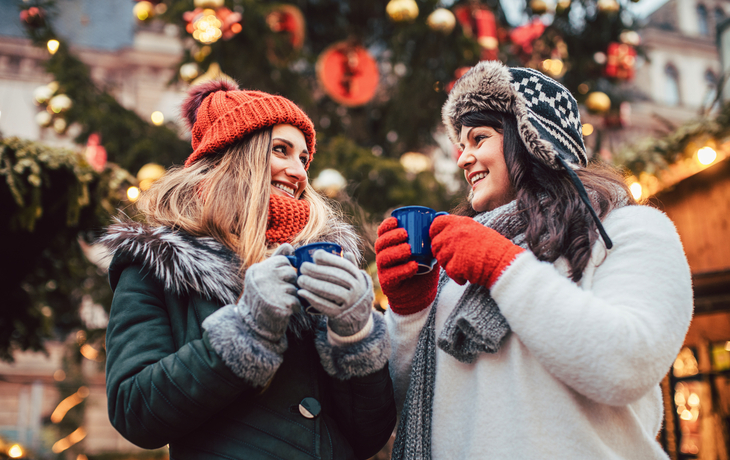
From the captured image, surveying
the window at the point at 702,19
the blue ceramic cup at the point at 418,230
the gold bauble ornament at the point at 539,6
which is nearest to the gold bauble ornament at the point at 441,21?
the gold bauble ornament at the point at 539,6

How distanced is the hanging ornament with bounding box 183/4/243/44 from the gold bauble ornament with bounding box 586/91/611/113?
12.0 ft

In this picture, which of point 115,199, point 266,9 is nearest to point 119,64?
point 266,9

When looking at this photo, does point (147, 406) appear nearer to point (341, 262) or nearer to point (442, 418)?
point (341, 262)

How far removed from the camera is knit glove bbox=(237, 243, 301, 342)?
4.20 ft

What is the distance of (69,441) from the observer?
13.8 meters

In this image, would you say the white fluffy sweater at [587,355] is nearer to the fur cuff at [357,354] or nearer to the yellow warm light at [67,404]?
the fur cuff at [357,354]

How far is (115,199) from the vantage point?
379 centimetres

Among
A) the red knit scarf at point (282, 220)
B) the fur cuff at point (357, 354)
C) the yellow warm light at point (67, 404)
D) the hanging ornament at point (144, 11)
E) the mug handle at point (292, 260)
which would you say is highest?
the mug handle at point (292, 260)

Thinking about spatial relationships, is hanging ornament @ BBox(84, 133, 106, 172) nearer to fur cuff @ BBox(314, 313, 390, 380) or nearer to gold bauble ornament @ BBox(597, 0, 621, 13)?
fur cuff @ BBox(314, 313, 390, 380)

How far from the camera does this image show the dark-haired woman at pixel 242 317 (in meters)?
1.31

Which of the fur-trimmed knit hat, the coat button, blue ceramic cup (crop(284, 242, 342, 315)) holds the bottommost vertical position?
the coat button

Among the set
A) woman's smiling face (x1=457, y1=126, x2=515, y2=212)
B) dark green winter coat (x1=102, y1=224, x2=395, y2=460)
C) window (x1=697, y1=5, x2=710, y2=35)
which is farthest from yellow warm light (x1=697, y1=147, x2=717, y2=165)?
window (x1=697, y1=5, x2=710, y2=35)

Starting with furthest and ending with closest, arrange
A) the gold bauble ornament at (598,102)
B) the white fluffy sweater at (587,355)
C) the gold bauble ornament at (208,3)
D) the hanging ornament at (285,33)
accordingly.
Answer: the hanging ornament at (285,33) → the gold bauble ornament at (598,102) → the gold bauble ornament at (208,3) → the white fluffy sweater at (587,355)

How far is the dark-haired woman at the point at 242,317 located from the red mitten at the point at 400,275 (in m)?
0.11
